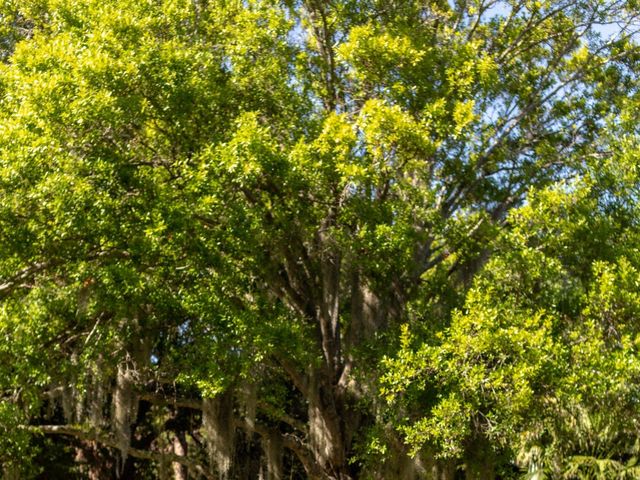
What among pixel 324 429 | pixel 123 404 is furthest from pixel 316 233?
pixel 123 404

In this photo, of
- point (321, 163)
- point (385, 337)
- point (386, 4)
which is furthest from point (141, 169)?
point (386, 4)

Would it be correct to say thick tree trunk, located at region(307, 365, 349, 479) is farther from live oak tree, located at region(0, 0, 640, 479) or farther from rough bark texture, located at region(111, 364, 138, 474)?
rough bark texture, located at region(111, 364, 138, 474)

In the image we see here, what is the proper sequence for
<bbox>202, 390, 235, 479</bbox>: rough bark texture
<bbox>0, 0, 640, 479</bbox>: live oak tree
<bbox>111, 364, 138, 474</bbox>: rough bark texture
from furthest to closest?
<bbox>111, 364, 138, 474</bbox>: rough bark texture < <bbox>202, 390, 235, 479</bbox>: rough bark texture < <bbox>0, 0, 640, 479</bbox>: live oak tree

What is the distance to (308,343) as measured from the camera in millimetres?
10734

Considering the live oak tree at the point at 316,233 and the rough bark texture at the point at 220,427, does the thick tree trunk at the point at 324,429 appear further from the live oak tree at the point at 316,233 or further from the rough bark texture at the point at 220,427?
the rough bark texture at the point at 220,427

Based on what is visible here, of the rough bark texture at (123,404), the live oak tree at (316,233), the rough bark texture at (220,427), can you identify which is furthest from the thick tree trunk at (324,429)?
the rough bark texture at (123,404)

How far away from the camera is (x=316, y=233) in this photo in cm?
1112

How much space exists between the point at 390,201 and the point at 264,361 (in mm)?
2401

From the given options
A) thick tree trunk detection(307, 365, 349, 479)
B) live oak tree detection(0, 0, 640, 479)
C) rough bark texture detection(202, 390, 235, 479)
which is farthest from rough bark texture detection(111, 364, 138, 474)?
thick tree trunk detection(307, 365, 349, 479)

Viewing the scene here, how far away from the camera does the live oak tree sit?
9.55 m

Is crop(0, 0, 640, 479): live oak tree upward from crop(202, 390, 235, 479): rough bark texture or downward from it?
upward

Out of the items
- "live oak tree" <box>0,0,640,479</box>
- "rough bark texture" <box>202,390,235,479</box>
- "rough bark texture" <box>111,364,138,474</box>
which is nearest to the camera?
"live oak tree" <box>0,0,640,479</box>

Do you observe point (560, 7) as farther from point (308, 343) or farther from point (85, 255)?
point (85, 255)

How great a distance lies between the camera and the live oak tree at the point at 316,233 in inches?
376
